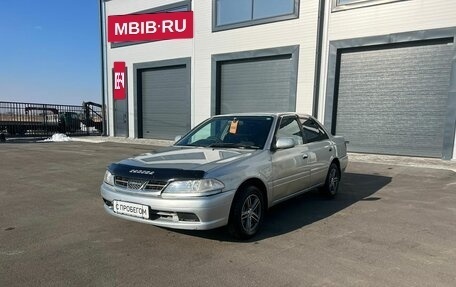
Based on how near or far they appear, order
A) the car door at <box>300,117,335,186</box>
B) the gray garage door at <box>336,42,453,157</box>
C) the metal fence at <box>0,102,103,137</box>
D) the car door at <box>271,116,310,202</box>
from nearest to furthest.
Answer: the car door at <box>271,116,310,202</box> < the car door at <box>300,117,335,186</box> < the gray garage door at <box>336,42,453,157</box> < the metal fence at <box>0,102,103,137</box>

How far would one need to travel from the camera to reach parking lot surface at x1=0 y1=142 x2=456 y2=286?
3379mm

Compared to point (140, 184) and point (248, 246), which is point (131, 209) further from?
point (248, 246)

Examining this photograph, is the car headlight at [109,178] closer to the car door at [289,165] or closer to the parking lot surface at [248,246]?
the parking lot surface at [248,246]

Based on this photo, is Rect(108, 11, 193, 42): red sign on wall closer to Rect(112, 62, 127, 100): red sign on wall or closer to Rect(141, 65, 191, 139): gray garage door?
Rect(112, 62, 127, 100): red sign on wall

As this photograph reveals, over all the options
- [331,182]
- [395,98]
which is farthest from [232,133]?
[395,98]

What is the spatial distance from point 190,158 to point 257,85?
11532mm

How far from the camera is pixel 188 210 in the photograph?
3.82m

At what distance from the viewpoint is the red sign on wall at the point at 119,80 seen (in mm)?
20797

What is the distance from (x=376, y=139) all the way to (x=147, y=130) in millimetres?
12429

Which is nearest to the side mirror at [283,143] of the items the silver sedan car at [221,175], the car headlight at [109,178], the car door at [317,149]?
the silver sedan car at [221,175]

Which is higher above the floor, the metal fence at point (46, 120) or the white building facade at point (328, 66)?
the white building facade at point (328, 66)

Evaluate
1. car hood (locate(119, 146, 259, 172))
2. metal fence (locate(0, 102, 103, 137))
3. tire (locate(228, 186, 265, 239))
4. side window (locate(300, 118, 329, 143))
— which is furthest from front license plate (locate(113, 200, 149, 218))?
metal fence (locate(0, 102, 103, 137))

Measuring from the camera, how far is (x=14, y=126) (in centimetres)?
2173

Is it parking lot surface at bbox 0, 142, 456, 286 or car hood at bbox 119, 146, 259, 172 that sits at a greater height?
car hood at bbox 119, 146, 259, 172
